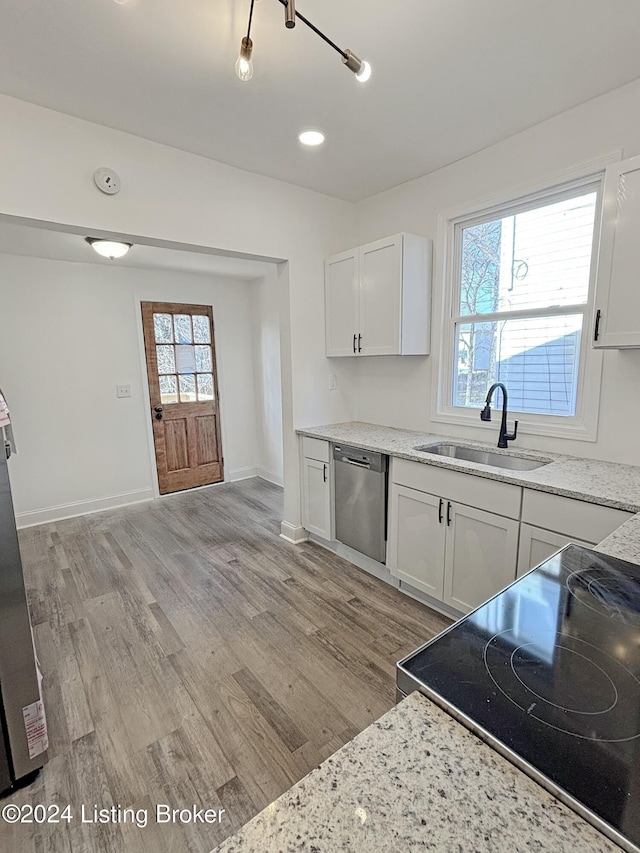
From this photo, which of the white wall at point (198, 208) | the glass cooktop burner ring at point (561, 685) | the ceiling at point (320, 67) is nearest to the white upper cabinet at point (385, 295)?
the white wall at point (198, 208)

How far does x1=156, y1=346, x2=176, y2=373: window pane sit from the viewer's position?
4531mm

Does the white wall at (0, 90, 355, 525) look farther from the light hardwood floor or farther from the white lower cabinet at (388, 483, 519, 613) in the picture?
the white lower cabinet at (388, 483, 519, 613)

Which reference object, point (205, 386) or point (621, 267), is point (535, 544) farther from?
point (205, 386)

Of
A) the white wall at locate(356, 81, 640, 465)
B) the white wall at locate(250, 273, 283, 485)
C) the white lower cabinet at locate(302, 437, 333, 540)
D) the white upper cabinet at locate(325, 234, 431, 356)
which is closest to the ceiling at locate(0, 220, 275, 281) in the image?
the white wall at locate(250, 273, 283, 485)

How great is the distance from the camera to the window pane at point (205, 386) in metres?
4.87

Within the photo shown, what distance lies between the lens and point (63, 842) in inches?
51.9

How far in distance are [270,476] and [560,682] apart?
4538mm

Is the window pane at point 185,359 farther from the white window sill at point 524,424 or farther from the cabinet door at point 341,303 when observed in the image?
the white window sill at point 524,424

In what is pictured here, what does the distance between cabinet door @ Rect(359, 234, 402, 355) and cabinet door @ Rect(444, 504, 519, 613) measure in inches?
49.0

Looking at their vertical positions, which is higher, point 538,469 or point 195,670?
point 538,469

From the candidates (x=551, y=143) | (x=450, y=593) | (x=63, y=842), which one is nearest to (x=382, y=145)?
(x=551, y=143)

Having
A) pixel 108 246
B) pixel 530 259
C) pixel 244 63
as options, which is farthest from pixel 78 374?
pixel 530 259

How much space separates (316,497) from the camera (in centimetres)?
322

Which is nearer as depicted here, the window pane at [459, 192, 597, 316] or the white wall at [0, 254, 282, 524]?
the window pane at [459, 192, 597, 316]
